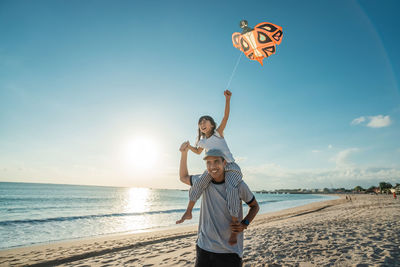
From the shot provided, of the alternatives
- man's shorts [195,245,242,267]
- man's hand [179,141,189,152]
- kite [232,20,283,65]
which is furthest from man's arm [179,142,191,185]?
kite [232,20,283,65]

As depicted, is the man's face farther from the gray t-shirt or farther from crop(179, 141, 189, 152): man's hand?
crop(179, 141, 189, 152): man's hand

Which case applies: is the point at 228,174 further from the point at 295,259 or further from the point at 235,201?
the point at 295,259

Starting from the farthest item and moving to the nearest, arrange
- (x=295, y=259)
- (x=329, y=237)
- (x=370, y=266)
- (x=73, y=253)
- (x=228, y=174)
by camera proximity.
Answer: (x=73, y=253) < (x=329, y=237) < (x=295, y=259) < (x=370, y=266) < (x=228, y=174)

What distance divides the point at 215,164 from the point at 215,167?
0.03 meters

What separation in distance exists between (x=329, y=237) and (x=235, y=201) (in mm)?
6895

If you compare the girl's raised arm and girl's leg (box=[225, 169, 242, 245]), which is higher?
the girl's raised arm

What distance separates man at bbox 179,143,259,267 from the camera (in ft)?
5.89

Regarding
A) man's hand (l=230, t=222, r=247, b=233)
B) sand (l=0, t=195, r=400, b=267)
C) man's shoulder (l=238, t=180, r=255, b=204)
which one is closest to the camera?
man's hand (l=230, t=222, r=247, b=233)

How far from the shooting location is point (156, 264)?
558cm

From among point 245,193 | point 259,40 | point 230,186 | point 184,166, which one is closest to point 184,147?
point 184,166

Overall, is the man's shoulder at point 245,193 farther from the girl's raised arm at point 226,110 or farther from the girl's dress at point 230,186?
the girl's raised arm at point 226,110

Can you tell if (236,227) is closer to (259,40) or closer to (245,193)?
(245,193)

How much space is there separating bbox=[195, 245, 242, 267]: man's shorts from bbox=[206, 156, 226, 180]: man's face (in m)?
0.63

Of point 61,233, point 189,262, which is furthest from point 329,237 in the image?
point 61,233
